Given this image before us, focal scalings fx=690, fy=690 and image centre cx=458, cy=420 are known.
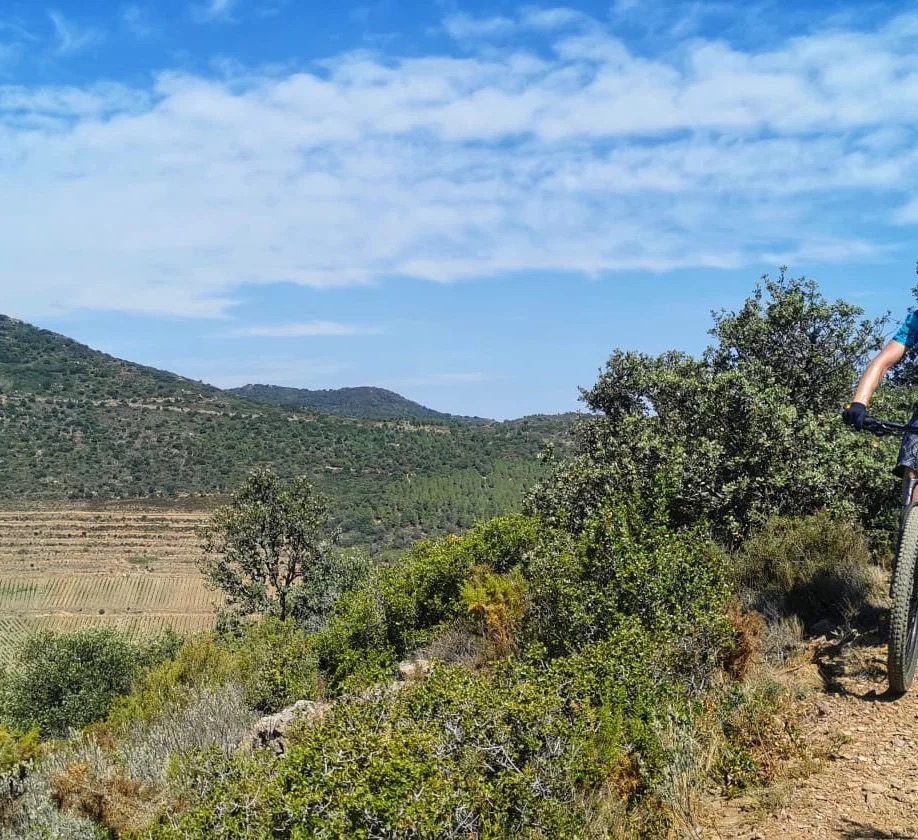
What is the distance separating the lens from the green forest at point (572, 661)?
3.82 m

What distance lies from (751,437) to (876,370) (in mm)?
5323

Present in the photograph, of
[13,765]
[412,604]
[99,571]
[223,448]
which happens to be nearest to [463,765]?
[412,604]

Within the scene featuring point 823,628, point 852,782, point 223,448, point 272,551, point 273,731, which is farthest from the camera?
point 223,448

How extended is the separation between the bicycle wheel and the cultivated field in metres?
57.6

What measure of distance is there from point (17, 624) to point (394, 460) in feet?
171

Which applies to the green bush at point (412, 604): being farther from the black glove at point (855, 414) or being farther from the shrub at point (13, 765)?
the black glove at point (855, 414)

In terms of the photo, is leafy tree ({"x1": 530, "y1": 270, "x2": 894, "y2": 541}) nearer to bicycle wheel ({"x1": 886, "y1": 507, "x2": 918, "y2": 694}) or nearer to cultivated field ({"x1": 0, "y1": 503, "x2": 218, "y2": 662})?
bicycle wheel ({"x1": 886, "y1": 507, "x2": 918, "y2": 694})

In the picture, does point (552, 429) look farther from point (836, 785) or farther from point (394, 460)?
point (836, 785)

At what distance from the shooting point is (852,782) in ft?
12.3

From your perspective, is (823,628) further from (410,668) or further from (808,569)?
(410,668)

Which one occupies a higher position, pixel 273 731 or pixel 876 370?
pixel 876 370

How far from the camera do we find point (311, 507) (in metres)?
25.0

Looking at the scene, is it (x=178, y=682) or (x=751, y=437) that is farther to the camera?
(x=178, y=682)

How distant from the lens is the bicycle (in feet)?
13.1
